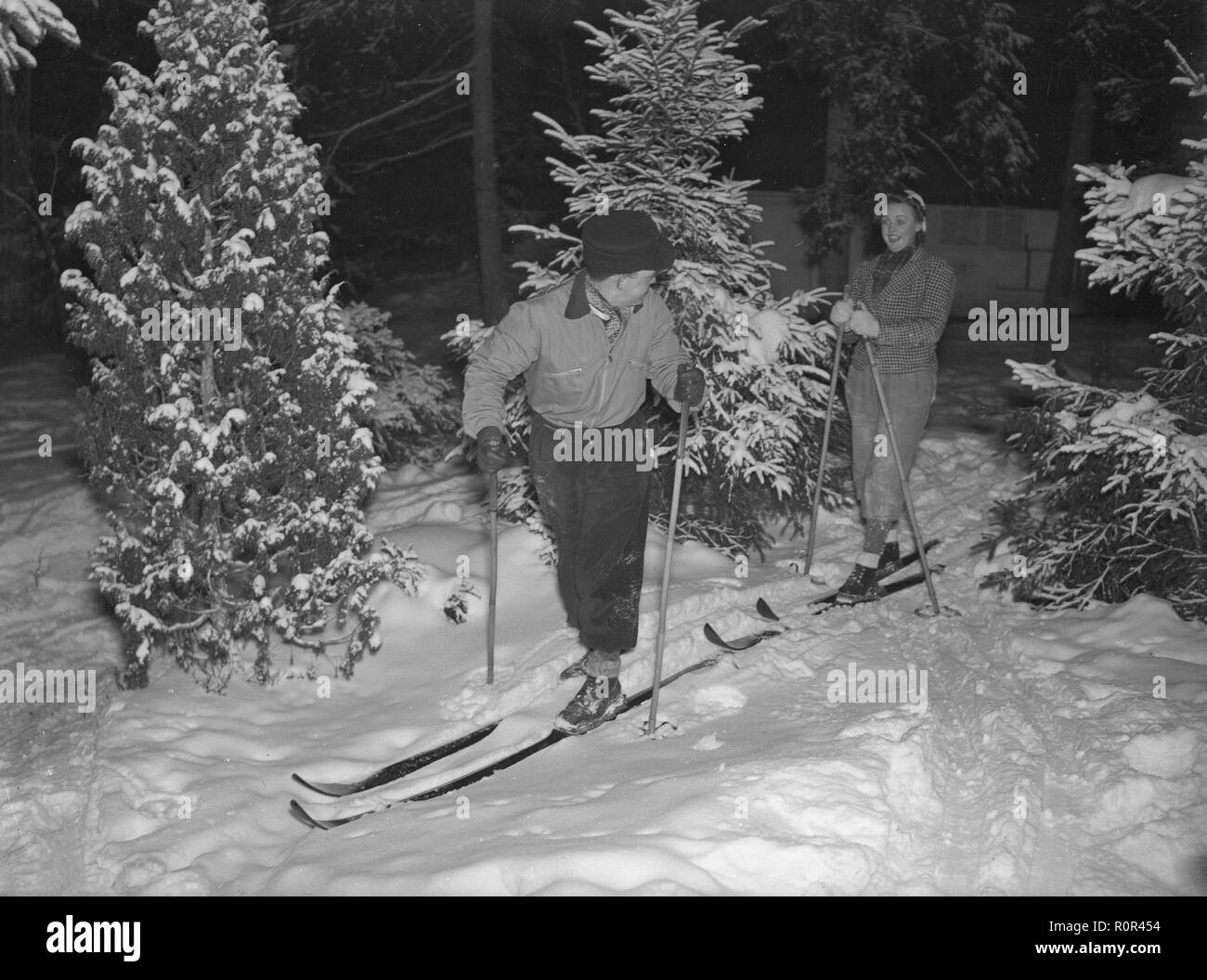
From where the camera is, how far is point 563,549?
213 inches

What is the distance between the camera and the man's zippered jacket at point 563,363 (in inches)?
203

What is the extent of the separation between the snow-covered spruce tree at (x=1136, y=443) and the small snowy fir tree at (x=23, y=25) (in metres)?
5.39

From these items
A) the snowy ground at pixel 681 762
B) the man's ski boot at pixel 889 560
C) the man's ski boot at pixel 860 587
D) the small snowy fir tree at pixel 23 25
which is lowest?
the snowy ground at pixel 681 762

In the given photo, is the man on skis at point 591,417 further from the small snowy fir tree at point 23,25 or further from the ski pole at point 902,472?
the small snowy fir tree at point 23,25

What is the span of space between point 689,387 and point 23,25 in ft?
11.7

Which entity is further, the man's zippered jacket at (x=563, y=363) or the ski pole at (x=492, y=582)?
the ski pole at (x=492, y=582)

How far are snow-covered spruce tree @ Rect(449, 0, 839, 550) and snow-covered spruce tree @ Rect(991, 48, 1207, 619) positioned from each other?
1.67m

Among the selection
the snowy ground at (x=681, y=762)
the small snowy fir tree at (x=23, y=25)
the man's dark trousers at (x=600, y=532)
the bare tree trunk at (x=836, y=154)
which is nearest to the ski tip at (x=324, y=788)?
the snowy ground at (x=681, y=762)

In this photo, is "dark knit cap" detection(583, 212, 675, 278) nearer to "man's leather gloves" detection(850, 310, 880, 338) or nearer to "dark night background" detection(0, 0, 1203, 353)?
"man's leather gloves" detection(850, 310, 880, 338)

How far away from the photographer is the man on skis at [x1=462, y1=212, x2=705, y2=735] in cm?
516

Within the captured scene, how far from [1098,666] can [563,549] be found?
2827 millimetres

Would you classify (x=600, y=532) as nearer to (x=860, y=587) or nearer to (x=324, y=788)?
(x=324, y=788)

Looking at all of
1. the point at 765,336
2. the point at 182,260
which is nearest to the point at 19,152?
the point at 182,260

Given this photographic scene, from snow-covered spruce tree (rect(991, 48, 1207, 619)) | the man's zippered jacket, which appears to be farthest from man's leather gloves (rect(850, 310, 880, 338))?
the man's zippered jacket
